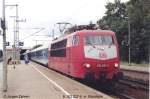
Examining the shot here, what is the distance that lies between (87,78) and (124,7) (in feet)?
226

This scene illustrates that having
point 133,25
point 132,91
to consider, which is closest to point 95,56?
point 132,91

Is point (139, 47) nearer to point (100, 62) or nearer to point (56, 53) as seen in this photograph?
point (56, 53)

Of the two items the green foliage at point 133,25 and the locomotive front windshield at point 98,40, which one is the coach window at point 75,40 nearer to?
the locomotive front windshield at point 98,40

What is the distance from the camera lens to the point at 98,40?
26.3m

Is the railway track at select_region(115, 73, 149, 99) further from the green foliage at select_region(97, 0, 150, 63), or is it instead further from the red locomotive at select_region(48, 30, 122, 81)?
the green foliage at select_region(97, 0, 150, 63)

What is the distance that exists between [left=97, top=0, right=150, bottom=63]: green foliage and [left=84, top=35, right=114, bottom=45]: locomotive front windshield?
4535 centimetres

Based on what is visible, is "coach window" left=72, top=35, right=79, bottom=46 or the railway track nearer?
the railway track

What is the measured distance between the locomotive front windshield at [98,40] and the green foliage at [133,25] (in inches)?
1785

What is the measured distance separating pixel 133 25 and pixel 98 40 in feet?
181

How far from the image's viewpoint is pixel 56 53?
37.4m

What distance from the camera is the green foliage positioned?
75812 millimetres

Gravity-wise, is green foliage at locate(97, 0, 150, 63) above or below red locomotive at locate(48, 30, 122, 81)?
above

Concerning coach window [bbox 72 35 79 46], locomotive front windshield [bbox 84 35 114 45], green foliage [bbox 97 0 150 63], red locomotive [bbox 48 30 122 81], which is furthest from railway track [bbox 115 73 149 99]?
green foliage [bbox 97 0 150 63]

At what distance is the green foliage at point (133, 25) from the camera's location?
2985 inches
